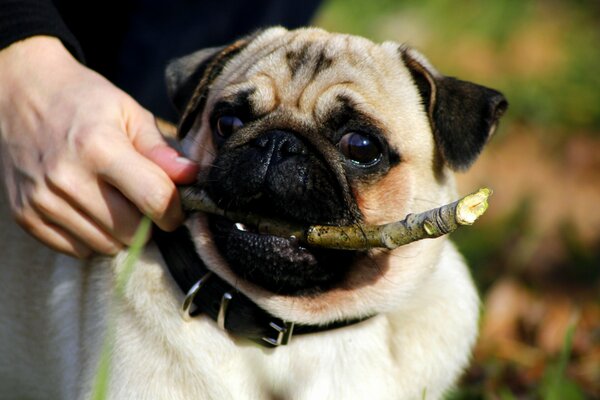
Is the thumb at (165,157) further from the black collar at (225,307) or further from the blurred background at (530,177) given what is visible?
the blurred background at (530,177)

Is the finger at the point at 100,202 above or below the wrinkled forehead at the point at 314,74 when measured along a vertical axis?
below

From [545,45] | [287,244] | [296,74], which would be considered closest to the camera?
[287,244]

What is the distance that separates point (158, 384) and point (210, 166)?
0.69m

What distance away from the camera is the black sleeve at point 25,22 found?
3.05 meters

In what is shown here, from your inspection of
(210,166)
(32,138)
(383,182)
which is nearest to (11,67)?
(32,138)

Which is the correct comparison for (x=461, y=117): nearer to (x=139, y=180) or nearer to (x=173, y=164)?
(x=173, y=164)

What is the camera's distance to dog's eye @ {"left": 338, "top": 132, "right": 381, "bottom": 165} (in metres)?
2.76

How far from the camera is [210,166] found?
278 centimetres

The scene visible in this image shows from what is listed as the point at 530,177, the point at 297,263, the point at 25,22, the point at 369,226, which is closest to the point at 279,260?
the point at 297,263

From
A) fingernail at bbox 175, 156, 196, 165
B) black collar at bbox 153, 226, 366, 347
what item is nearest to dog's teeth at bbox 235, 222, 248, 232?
black collar at bbox 153, 226, 366, 347

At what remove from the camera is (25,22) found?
306 centimetres

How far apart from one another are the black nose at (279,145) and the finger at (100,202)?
49 cm

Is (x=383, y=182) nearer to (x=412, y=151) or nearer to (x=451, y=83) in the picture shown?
(x=412, y=151)

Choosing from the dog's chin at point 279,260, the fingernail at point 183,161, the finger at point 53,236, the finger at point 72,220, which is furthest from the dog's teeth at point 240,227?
the finger at point 53,236
